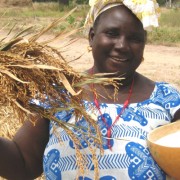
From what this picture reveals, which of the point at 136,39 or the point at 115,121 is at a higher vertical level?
the point at 136,39

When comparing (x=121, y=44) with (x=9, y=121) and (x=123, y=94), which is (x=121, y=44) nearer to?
(x=123, y=94)

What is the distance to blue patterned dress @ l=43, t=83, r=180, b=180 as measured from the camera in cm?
184

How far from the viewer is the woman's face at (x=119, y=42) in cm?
190

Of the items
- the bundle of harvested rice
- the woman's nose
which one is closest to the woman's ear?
the woman's nose

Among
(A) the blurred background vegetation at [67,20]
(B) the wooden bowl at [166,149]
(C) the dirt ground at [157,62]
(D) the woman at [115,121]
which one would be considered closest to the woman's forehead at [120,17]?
(D) the woman at [115,121]

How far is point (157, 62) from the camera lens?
9.84 metres

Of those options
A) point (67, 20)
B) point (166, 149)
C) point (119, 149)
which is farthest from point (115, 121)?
point (67, 20)

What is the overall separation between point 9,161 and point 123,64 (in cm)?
54

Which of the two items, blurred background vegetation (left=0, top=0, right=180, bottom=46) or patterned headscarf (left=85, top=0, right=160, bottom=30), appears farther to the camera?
blurred background vegetation (left=0, top=0, right=180, bottom=46)

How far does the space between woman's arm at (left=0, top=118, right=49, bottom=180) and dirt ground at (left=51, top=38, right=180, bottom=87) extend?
17.4ft

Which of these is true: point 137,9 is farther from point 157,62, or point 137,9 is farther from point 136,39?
point 157,62

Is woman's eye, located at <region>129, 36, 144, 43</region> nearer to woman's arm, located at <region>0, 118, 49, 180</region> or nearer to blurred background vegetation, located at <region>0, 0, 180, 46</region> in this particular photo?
woman's arm, located at <region>0, 118, 49, 180</region>

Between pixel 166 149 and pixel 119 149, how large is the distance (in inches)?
6.9

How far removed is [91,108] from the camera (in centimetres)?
174
